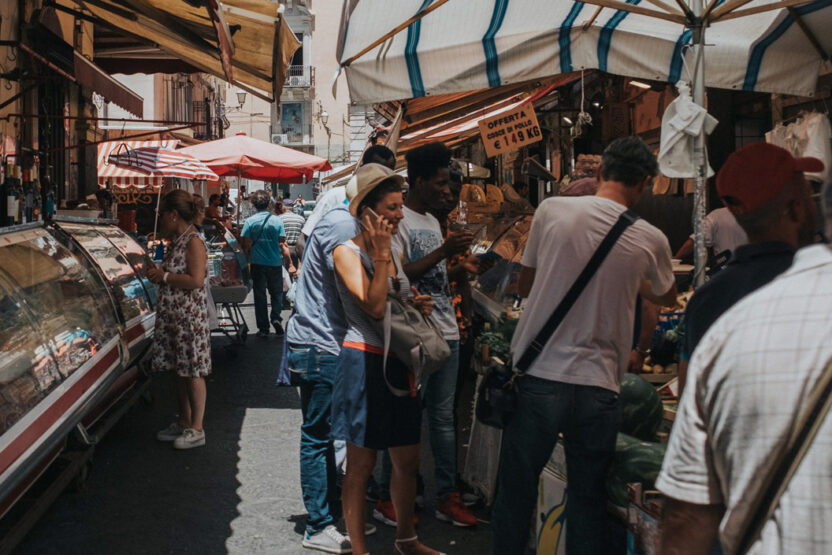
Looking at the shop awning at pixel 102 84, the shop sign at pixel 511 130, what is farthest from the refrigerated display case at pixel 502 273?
the shop awning at pixel 102 84

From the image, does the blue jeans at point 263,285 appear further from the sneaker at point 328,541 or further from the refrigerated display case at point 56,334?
the sneaker at point 328,541

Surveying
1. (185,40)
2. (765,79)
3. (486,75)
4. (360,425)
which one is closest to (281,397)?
(185,40)

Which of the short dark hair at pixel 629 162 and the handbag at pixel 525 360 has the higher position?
the short dark hair at pixel 629 162

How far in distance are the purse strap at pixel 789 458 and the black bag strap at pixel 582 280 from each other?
1.73m

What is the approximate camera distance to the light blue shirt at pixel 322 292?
411 centimetres

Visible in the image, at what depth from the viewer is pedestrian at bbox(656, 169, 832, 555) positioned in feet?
4.40

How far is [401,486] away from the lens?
388 centimetres

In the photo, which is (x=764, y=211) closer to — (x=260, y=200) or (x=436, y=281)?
(x=436, y=281)

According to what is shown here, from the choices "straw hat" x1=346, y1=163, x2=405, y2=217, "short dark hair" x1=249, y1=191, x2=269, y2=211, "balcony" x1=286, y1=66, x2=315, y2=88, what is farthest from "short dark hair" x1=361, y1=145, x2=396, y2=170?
"balcony" x1=286, y1=66, x2=315, y2=88

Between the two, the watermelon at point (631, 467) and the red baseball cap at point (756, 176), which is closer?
the red baseball cap at point (756, 176)

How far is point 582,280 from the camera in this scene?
314 centimetres

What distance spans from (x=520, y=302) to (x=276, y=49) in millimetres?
3154

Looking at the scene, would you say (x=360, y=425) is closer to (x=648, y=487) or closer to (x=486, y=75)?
(x=648, y=487)

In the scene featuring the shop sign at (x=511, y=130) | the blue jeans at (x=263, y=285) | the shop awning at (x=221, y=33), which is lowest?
the blue jeans at (x=263, y=285)
